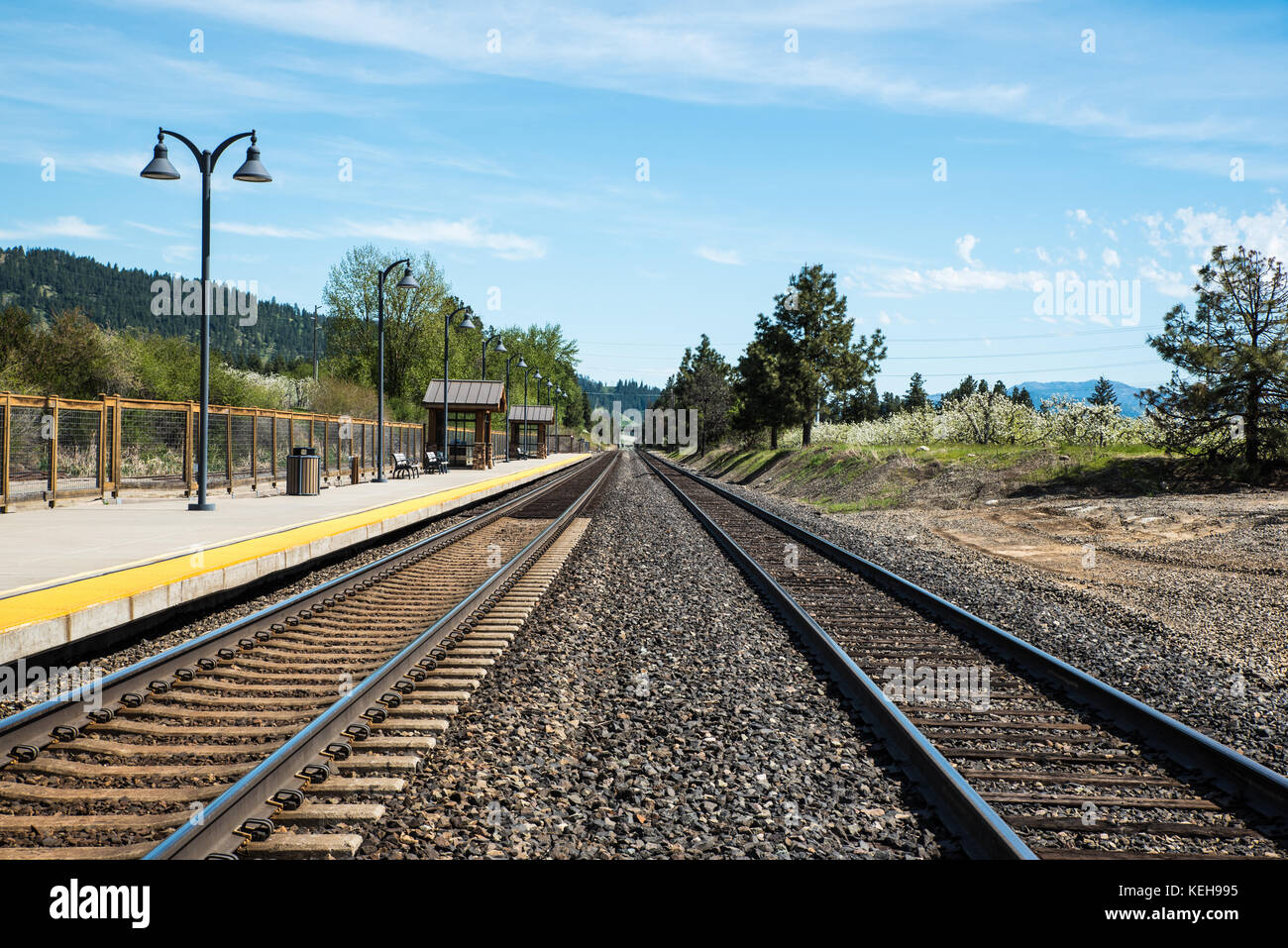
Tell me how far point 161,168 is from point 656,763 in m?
14.4

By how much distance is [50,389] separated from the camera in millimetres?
41969

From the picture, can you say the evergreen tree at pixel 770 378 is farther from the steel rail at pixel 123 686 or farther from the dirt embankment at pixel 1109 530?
the steel rail at pixel 123 686

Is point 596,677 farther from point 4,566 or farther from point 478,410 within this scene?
point 478,410

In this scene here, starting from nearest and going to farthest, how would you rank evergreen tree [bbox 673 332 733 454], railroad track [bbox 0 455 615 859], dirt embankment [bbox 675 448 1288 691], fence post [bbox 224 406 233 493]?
railroad track [bbox 0 455 615 859]
dirt embankment [bbox 675 448 1288 691]
fence post [bbox 224 406 233 493]
evergreen tree [bbox 673 332 733 454]

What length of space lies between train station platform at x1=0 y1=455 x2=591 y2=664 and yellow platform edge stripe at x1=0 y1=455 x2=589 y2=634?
0.4 inches

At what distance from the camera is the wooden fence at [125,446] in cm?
1576

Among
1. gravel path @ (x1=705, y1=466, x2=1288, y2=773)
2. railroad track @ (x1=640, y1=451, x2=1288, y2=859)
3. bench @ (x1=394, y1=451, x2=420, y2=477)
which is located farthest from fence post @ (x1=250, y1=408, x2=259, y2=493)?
railroad track @ (x1=640, y1=451, x2=1288, y2=859)

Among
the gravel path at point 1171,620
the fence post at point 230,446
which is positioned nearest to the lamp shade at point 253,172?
the fence post at point 230,446

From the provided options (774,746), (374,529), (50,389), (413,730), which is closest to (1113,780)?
(774,746)

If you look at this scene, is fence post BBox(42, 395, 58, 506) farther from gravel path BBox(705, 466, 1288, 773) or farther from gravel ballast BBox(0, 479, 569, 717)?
gravel path BBox(705, 466, 1288, 773)

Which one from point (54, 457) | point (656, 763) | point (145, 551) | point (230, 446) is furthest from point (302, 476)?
point (656, 763)

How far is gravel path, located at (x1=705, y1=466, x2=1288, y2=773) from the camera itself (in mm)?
6102

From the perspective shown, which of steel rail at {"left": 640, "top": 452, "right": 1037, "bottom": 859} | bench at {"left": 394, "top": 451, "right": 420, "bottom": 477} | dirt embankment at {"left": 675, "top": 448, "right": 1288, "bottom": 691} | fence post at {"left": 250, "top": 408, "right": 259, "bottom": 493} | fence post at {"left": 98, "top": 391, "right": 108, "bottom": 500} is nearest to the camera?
steel rail at {"left": 640, "top": 452, "right": 1037, "bottom": 859}
